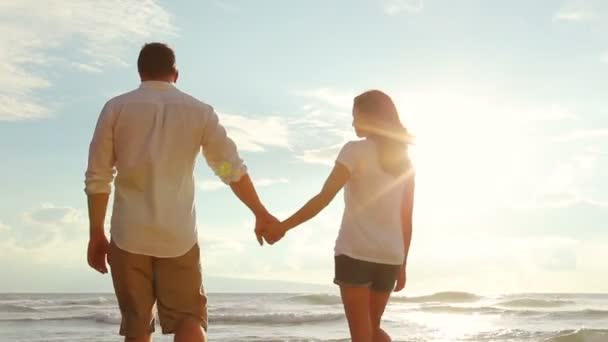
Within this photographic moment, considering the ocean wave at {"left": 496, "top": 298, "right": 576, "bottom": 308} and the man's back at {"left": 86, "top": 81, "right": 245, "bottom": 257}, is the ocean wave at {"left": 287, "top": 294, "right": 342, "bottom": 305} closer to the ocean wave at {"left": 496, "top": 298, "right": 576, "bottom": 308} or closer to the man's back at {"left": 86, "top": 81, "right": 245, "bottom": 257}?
the ocean wave at {"left": 496, "top": 298, "right": 576, "bottom": 308}

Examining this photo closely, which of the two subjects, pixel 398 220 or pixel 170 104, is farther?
pixel 398 220

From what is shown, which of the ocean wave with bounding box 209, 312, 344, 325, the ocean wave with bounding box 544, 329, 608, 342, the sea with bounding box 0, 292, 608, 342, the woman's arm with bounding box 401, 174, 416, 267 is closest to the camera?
the woman's arm with bounding box 401, 174, 416, 267

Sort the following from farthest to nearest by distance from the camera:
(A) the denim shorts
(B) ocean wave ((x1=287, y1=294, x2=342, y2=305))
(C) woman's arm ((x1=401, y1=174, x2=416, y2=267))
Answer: (B) ocean wave ((x1=287, y1=294, x2=342, y2=305))
(C) woman's arm ((x1=401, y1=174, x2=416, y2=267))
(A) the denim shorts

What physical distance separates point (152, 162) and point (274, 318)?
16723 millimetres

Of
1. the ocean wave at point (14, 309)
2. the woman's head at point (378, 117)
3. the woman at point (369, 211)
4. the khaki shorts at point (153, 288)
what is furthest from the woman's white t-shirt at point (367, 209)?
the ocean wave at point (14, 309)

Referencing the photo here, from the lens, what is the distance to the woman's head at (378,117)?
4574 mm

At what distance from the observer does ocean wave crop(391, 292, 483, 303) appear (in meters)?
34.1

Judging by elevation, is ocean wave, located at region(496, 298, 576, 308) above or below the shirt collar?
below

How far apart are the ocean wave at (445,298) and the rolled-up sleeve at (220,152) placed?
1227 inches

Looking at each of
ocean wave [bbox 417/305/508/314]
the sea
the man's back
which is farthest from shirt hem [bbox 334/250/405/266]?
ocean wave [bbox 417/305/508/314]

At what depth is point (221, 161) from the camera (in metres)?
3.86

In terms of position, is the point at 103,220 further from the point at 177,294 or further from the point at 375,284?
the point at 375,284

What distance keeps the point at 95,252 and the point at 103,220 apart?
0.17 metres

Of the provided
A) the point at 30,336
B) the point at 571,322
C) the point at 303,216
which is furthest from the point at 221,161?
the point at 571,322
